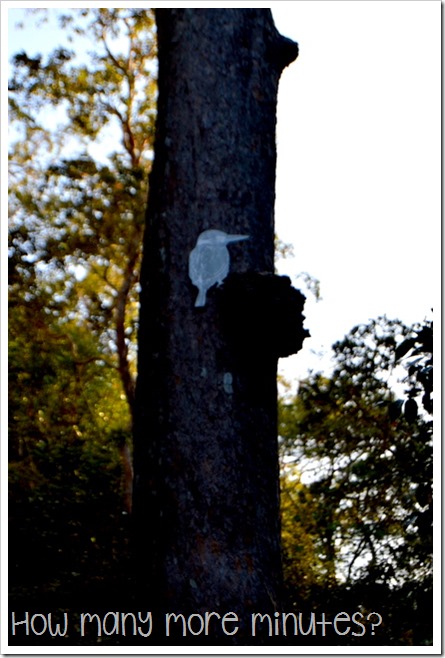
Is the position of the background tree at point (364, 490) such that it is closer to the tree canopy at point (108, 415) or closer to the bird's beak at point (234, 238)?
the tree canopy at point (108, 415)

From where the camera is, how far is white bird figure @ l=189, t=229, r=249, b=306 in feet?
7.80

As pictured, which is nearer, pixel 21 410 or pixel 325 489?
pixel 325 489

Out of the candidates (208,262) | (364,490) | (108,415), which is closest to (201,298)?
(208,262)

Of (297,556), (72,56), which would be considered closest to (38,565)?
(297,556)

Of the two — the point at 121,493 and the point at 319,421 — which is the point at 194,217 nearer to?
the point at 319,421

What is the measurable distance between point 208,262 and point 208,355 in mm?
301

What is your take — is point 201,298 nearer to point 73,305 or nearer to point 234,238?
point 234,238

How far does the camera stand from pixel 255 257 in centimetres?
248

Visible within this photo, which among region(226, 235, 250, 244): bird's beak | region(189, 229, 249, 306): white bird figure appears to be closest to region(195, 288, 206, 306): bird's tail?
region(189, 229, 249, 306): white bird figure

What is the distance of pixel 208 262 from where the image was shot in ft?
7.81

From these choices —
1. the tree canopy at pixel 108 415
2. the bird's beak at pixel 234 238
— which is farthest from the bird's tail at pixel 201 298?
the tree canopy at pixel 108 415

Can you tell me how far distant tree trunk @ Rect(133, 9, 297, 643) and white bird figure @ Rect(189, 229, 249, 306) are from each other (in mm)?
26

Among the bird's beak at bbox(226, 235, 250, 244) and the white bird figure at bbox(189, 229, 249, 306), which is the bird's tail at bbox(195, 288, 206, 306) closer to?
the white bird figure at bbox(189, 229, 249, 306)

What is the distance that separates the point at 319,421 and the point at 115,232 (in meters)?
4.03
